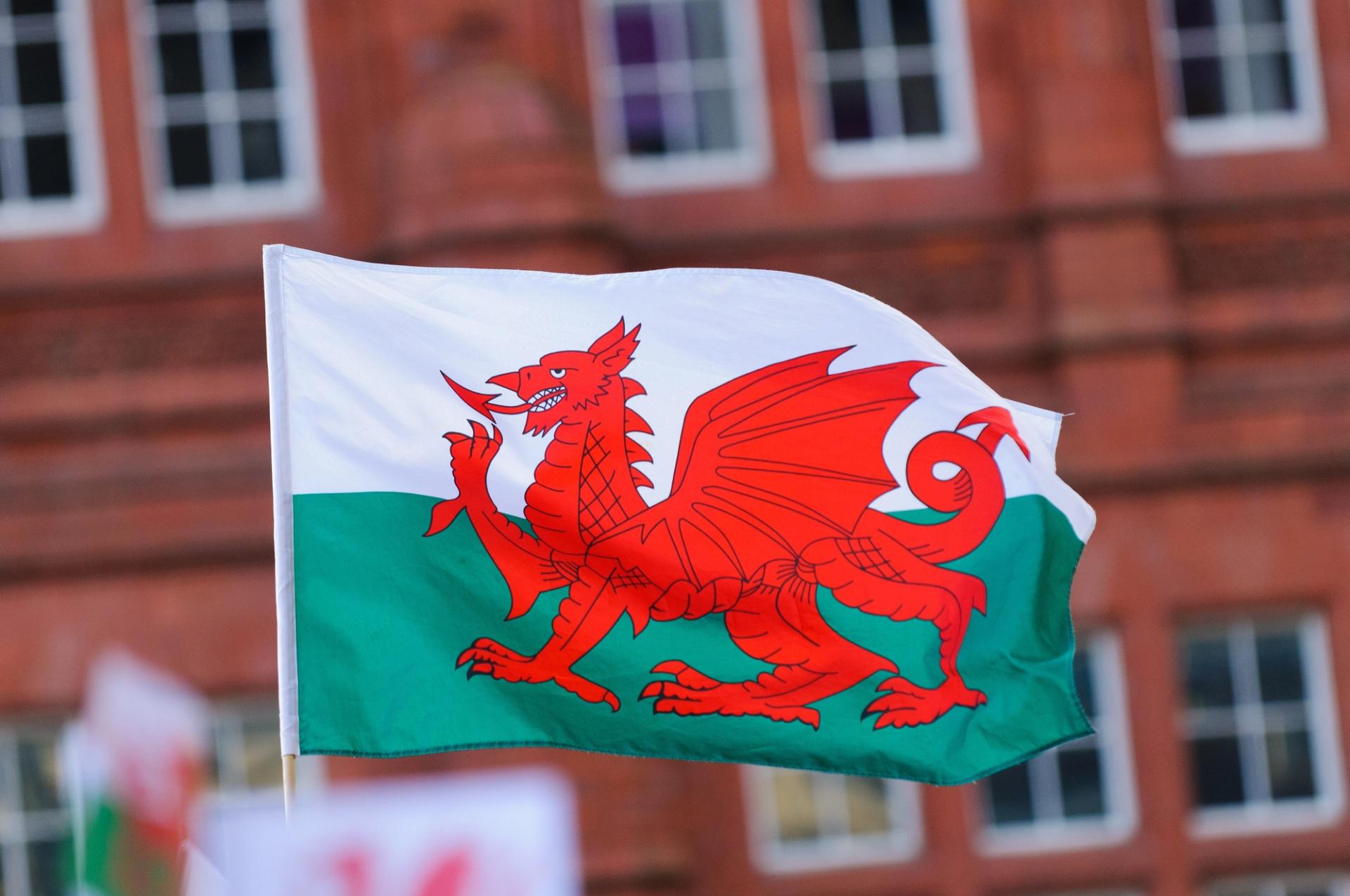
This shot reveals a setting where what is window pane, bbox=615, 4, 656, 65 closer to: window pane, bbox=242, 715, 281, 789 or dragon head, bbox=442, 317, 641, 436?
window pane, bbox=242, 715, 281, 789

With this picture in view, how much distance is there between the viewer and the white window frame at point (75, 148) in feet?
33.8

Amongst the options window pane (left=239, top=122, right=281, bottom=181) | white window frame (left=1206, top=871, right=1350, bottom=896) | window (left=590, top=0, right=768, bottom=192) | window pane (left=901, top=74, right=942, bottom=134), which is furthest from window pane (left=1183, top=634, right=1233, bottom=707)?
window pane (left=239, top=122, right=281, bottom=181)

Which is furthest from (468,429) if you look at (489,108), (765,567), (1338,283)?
(1338,283)

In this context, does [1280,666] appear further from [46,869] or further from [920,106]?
[46,869]

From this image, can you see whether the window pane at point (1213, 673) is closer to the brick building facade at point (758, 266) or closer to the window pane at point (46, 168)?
the brick building facade at point (758, 266)

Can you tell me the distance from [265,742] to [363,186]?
2.60 meters

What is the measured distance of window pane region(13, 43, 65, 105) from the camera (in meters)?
10.4

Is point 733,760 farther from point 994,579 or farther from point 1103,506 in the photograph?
point 1103,506

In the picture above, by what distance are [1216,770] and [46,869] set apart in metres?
5.37

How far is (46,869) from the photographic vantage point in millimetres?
9977

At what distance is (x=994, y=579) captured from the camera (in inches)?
207

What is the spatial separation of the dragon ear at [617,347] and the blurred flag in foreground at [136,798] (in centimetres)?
325

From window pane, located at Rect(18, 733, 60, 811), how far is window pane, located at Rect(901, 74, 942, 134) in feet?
16.2

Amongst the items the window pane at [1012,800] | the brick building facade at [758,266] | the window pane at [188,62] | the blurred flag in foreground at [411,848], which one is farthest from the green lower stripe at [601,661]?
the window pane at [188,62]
